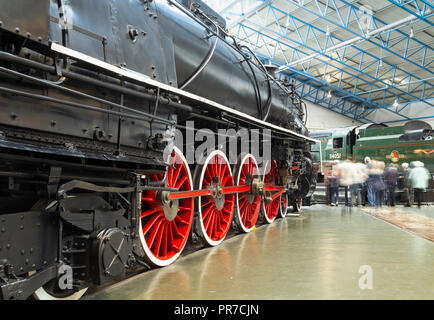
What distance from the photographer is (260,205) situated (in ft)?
18.4

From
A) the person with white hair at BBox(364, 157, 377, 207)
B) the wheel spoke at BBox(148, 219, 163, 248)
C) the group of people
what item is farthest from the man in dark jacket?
the wheel spoke at BBox(148, 219, 163, 248)

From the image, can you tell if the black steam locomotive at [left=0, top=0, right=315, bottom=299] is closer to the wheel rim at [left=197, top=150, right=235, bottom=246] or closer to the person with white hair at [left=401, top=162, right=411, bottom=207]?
the wheel rim at [left=197, top=150, right=235, bottom=246]

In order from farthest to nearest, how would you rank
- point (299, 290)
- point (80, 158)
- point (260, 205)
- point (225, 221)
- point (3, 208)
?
point (260, 205), point (225, 221), point (299, 290), point (80, 158), point (3, 208)

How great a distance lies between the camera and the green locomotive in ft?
33.4

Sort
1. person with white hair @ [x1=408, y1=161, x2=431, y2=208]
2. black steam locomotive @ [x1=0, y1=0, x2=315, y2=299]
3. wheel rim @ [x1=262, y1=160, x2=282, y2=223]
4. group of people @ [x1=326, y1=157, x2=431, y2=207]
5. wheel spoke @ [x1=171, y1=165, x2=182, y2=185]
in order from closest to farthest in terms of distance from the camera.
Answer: black steam locomotive @ [x1=0, y1=0, x2=315, y2=299]
wheel spoke @ [x1=171, y1=165, x2=182, y2=185]
wheel rim @ [x1=262, y1=160, x2=282, y2=223]
group of people @ [x1=326, y1=157, x2=431, y2=207]
person with white hair @ [x1=408, y1=161, x2=431, y2=208]

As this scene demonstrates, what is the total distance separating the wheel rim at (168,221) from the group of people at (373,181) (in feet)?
22.3

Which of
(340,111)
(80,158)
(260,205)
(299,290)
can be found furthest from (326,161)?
(340,111)

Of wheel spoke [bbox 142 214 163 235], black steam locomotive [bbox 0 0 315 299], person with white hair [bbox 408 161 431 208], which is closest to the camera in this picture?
black steam locomotive [bbox 0 0 315 299]

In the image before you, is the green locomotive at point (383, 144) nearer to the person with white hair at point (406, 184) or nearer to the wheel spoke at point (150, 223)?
the person with white hair at point (406, 184)

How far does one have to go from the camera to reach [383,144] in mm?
10734

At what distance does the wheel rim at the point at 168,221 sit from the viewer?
2845 mm

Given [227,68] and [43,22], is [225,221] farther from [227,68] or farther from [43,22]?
[43,22]

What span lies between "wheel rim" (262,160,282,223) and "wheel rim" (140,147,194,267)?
2368mm
